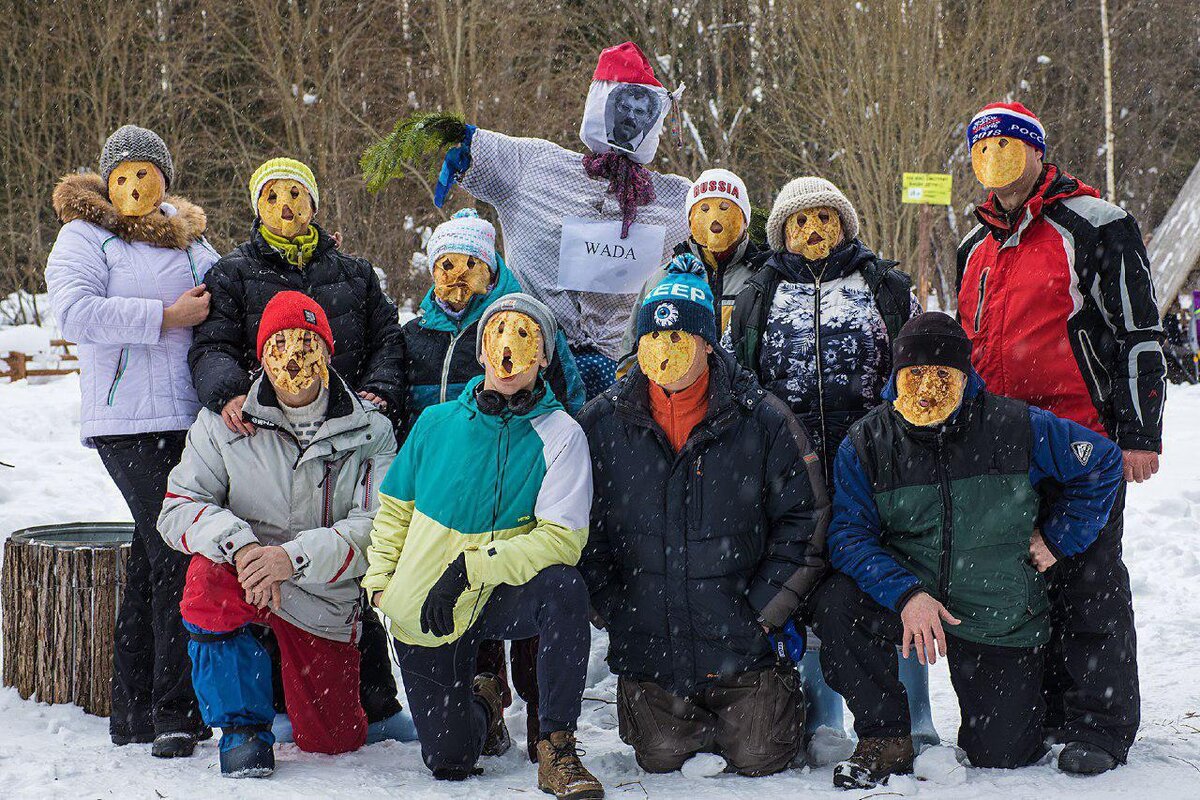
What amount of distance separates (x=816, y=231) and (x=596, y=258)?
0.94 meters

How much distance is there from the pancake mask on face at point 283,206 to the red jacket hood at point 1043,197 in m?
2.18

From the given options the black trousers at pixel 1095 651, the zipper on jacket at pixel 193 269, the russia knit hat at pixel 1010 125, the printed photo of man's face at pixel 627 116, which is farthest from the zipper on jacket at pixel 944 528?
the zipper on jacket at pixel 193 269

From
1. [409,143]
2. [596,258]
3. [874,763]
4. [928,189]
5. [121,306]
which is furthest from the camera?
[928,189]

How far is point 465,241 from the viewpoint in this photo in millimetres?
3600

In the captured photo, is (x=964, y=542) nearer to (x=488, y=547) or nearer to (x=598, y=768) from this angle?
(x=598, y=768)

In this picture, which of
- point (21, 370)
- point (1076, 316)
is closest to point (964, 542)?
point (1076, 316)

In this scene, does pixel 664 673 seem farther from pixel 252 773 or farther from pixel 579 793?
pixel 252 773

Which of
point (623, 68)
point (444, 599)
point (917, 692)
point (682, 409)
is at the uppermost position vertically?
point (623, 68)

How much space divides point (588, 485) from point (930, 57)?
11.3m

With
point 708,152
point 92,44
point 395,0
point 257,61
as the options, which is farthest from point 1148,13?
point 92,44

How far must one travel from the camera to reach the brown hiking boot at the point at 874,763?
288 cm

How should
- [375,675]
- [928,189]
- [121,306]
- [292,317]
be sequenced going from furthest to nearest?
[928,189], [375,675], [121,306], [292,317]

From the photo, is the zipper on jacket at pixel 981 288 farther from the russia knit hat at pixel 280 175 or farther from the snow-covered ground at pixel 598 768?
the russia knit hat at pixel 280 175

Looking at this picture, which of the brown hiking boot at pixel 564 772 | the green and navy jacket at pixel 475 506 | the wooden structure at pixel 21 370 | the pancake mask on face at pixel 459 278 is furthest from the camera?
the wooden structure at pixel 21 370
